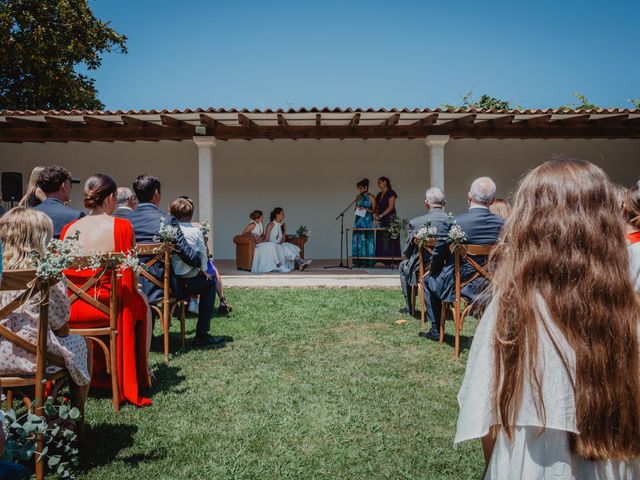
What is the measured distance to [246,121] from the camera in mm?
9086

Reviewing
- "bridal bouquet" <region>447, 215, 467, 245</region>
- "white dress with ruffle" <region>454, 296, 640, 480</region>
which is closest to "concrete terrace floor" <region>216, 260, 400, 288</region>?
"bridal bouquet" <region>447, 215, 467, 245</region>

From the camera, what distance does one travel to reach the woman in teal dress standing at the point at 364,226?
35.5ft

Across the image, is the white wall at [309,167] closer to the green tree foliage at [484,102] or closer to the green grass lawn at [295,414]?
the green grass lawn at [295,414]

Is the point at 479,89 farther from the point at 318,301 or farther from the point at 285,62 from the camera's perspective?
the point at 318,301

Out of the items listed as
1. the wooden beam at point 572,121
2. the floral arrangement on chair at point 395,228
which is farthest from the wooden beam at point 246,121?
the wooden beam at point 572,121

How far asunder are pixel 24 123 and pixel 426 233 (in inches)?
329

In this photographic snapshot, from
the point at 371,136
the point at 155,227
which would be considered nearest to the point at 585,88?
the point at 371,136

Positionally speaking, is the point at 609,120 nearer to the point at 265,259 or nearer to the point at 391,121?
the point at 391,121

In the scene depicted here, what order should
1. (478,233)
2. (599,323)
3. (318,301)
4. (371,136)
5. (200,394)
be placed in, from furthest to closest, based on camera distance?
(371,136), (318,301), (478,233), (200,394), (599,323)

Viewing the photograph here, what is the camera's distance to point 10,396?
2404 mm

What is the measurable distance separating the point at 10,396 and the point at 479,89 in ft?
103

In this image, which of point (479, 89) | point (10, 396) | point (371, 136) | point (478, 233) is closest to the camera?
point (10, 396)

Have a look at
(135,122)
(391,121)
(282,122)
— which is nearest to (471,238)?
(391,121)

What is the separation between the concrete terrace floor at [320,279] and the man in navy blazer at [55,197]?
183 inches
